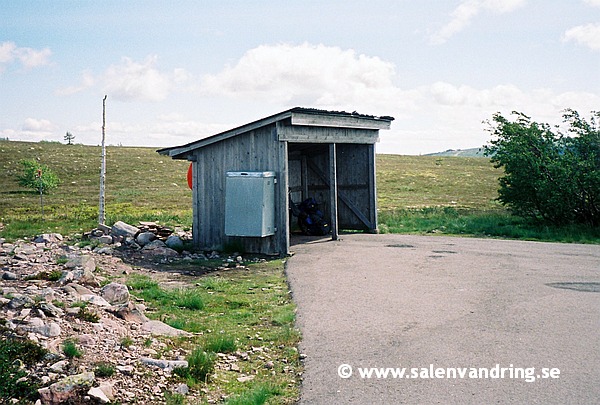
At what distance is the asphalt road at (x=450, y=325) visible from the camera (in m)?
6.30

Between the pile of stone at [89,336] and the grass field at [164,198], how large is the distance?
39.3ft

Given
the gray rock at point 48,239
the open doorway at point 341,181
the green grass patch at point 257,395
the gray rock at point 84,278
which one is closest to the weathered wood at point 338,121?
the open doorway at point 341,181

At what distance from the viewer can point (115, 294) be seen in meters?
9.68

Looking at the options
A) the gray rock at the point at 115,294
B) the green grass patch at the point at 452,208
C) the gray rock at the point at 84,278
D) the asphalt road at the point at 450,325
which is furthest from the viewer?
the green grass patch at the point at 452,208

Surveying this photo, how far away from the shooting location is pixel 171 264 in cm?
1530

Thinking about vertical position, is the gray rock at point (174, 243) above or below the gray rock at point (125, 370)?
above

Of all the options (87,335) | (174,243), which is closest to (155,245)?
(174,243)

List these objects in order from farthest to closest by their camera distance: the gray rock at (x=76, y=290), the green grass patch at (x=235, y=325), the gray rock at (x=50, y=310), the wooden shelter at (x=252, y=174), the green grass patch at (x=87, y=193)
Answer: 1. the green grass patch at (x=87, y=193)
2. the wooden shelter at (x=252, y=174)
3. the gray rock at (x=76, y=290)
4. the gray rock at (x=50, y=310)
5. the green grass patch at (x=235, y=325)

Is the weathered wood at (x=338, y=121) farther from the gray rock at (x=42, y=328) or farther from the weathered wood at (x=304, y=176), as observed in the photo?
the gray rock at (x=42, y=328)

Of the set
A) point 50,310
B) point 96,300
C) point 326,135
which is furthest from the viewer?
point 326,135

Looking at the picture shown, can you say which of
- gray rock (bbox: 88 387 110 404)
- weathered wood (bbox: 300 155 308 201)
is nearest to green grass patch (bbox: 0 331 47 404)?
gray rock (bbox: 88 387 110 404)

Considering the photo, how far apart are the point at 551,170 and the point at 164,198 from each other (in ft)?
87.8

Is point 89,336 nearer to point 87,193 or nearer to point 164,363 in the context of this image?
point 164,363

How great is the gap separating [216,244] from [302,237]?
3844 millimetres
